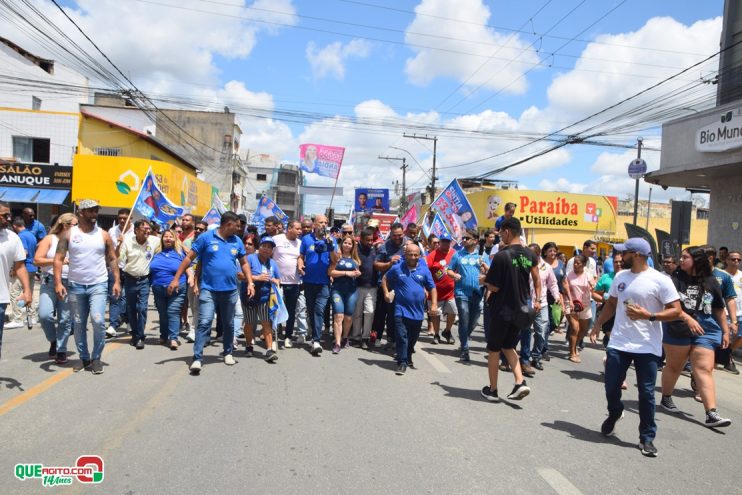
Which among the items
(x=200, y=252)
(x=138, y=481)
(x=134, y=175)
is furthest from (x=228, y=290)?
(x=134, y=175)

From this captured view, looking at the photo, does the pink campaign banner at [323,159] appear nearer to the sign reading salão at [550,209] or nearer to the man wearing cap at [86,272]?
the sign reading salão at [550,209]

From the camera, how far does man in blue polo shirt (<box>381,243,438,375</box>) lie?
7195 millimetres

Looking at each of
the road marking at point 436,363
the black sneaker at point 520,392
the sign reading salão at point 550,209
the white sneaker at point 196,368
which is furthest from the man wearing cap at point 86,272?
the sign reading salão at point 550,209

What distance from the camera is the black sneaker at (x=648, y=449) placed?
180 inches

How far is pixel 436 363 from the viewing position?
308 inches

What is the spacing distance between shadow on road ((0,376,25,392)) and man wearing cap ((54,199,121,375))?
0.72 m

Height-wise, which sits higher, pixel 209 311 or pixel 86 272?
pixel 86 272

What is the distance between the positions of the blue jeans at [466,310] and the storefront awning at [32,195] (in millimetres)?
20565

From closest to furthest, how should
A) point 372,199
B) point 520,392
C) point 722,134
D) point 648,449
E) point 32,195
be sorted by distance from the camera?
point 648,449
point 520,392
point 722,134
point 32,195
point 372,199

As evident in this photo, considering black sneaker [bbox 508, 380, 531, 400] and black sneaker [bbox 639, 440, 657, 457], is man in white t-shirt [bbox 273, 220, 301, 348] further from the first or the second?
black sneaker [bbox 639, 440, 657, 457]

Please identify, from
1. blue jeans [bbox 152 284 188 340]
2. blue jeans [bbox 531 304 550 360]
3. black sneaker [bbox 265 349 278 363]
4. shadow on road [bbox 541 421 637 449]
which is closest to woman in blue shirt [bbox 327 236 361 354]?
black sneaker [bbox 265 349 278 363]

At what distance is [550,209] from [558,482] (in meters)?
33.2

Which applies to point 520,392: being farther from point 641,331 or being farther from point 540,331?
point 540,331

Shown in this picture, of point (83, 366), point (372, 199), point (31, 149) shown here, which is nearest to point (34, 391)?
point (83, 366)
